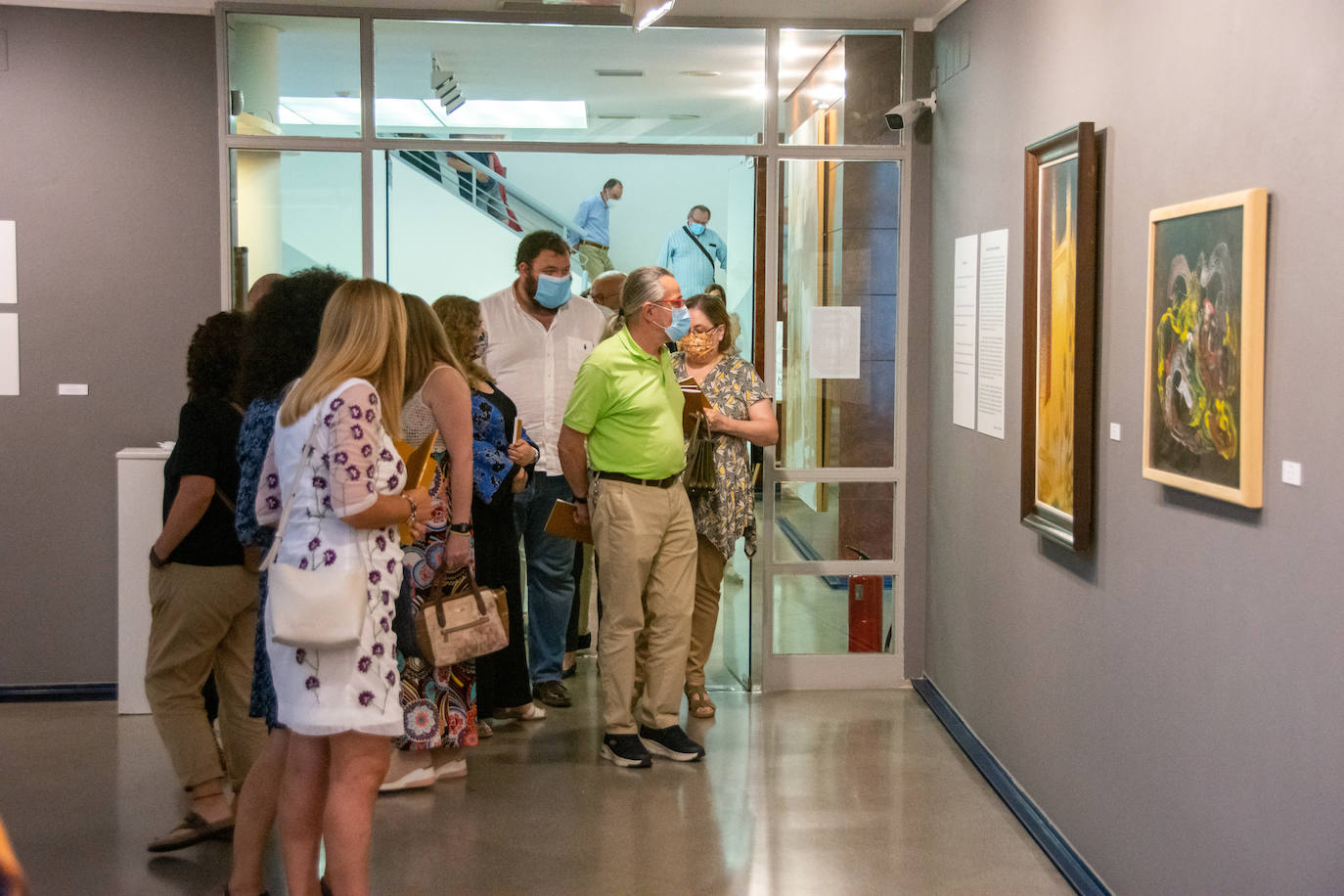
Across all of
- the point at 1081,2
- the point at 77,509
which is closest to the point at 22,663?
the point at 77,509

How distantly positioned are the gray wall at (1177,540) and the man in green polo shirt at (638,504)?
108 cm

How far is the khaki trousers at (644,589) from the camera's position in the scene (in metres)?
4.46

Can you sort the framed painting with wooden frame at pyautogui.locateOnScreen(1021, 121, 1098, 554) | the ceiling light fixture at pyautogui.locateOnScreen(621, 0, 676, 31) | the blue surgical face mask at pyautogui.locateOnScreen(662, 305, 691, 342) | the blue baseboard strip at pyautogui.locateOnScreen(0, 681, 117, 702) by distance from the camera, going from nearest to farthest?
the framed painting with wooden frame at pyautogui.locateOnScreen(1021, 121, 1098, 554)
the ceiling light fixture at pyautogui.locateOnScreen(621, 0, 676, 31)
the blue surgical face mask at pyautogui.locateOnScreen(662, 305, 691, 342)
the blue baseboard strip at pyautogui.locateOnScreen(0, 681, 117, 702)

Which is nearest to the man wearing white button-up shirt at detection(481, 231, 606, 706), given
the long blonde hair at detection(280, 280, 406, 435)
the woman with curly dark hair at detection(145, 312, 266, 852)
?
the woman with curly dark hair at detection(145, 312, 266, 852)

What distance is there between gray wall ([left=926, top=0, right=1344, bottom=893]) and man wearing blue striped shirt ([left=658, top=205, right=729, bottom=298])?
128cm

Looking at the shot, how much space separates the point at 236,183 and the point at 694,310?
197 cm

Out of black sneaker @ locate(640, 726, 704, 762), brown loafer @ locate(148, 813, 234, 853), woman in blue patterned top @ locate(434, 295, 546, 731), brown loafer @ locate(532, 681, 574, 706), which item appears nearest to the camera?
brown loafer @ locate(148, 813, 234, 853)

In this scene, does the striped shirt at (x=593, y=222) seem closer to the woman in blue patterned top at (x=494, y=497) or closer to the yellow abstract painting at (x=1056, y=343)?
the woman in blue patterned top at (x=494, y=497)

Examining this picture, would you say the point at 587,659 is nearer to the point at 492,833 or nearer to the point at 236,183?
the point at 492,833

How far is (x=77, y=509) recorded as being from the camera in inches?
215

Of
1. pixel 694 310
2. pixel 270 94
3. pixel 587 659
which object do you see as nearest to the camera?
pixel 694 310

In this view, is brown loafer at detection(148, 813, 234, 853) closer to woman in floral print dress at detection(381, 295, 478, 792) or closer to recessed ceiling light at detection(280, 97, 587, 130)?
woman in floral print dress at detection(381, 295, 478, 792)

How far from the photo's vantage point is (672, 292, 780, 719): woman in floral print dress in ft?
16.3

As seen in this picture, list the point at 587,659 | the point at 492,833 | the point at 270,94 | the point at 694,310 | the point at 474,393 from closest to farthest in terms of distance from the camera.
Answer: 1. the point at 492,833
2. the point at 474,393
3. the point at 694,310
4. the point at 270,94
5. the point at 587,659
